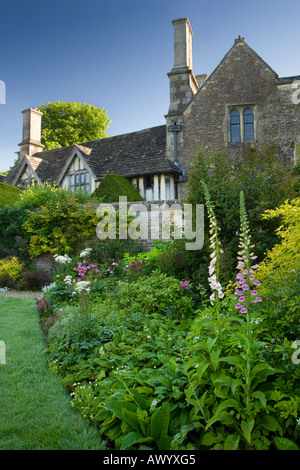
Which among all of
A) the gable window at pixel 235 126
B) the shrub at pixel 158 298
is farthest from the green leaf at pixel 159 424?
the gable window at pixel 235 126

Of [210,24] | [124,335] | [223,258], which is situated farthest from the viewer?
[210,24]

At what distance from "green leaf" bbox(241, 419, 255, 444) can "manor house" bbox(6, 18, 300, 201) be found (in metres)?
12.7

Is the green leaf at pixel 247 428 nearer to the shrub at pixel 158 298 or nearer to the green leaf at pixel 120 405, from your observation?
the green leaf at pixel 120 405

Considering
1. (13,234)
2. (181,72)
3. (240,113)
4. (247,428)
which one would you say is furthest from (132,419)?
(181,72)

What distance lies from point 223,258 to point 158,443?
9.93ft

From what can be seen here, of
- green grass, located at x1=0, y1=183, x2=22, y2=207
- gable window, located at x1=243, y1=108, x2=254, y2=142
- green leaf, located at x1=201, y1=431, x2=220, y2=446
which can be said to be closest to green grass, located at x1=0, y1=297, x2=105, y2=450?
green leaf, located at x1=201, y1=431, x2=220, y2=446

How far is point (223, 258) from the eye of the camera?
193 inches

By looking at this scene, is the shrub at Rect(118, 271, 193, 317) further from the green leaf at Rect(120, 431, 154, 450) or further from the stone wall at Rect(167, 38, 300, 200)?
the stone wall at Rect(167, 38, 300, 200)

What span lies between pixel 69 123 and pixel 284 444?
103 feet

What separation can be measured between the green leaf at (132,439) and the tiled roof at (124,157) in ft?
45.8

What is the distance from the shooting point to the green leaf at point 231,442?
6.97 ft

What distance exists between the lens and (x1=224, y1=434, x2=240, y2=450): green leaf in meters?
2.12
